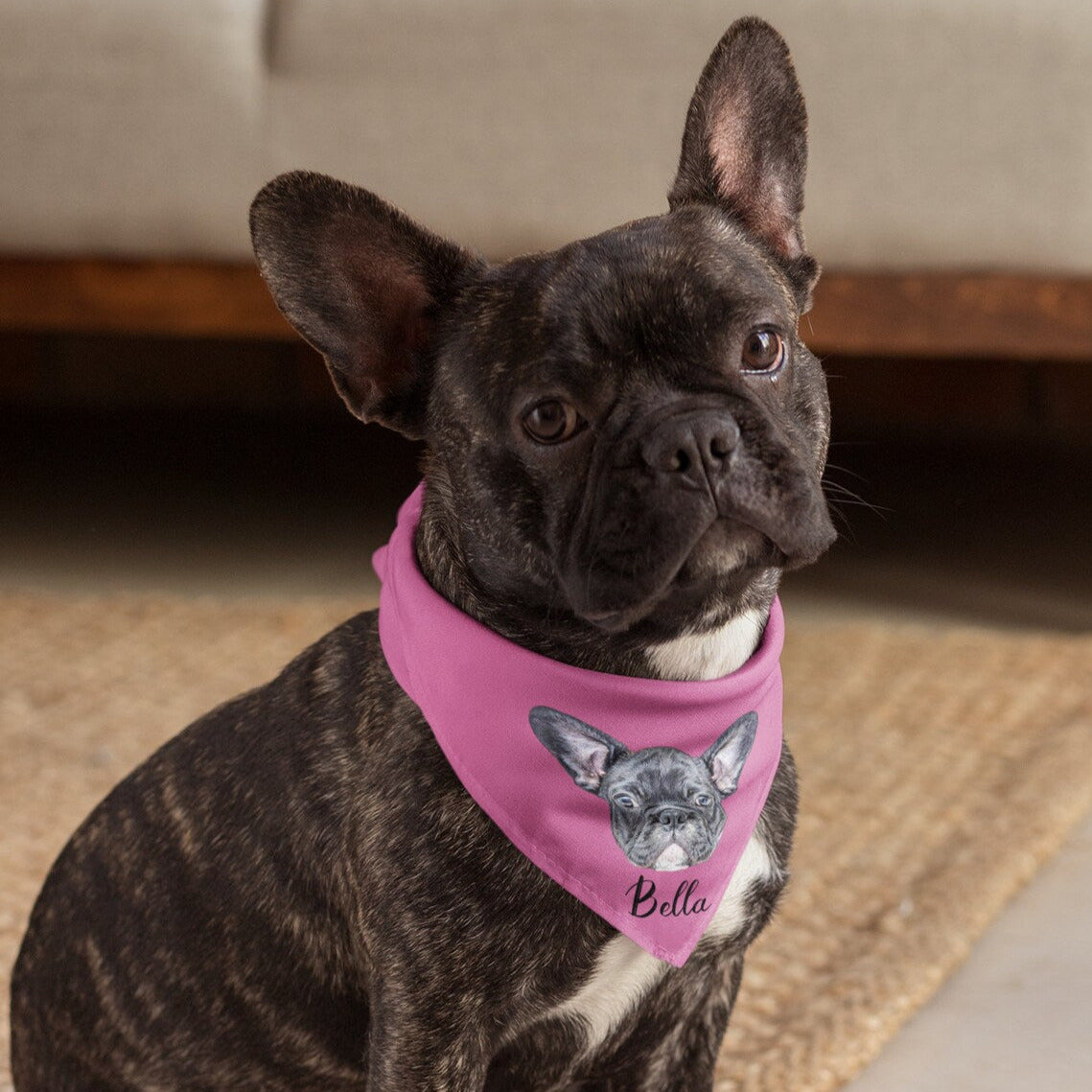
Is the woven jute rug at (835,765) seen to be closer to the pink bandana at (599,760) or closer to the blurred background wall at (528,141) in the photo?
the blurred background wall at (528,141)

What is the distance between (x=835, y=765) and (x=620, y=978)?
1077mm

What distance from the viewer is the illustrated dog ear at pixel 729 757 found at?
130 cm

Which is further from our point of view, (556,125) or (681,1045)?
(556,125)

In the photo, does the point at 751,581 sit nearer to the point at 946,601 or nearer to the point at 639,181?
the point at 639,181

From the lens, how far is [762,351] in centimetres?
124

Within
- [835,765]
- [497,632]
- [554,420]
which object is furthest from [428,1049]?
[835,765]

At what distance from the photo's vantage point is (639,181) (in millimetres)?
2551

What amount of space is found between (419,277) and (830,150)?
4.33ft

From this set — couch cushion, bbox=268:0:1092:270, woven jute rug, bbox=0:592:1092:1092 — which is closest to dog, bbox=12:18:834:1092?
woven jute rug, bbox=0:592:1092:1092

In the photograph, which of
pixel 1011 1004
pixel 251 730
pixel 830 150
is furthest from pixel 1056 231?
pixel 251 730

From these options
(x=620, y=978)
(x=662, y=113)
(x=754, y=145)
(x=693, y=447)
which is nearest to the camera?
(x=693, y=447)

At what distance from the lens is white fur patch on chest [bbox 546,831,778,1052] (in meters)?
1.24

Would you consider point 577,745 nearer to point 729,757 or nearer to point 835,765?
point 729,757

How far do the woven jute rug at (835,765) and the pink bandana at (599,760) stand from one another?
1.40ft
